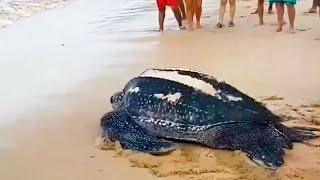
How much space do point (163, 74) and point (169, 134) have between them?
1.66 feet

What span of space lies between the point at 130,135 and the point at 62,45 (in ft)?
15.8

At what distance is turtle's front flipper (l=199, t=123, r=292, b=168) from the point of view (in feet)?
12.5

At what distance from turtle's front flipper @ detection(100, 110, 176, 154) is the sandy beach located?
0.08m

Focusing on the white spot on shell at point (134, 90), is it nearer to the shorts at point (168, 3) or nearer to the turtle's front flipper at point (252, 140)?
the turtle's front flipper at point (252, 140)

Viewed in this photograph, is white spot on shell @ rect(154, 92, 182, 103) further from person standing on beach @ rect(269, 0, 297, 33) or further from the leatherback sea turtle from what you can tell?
person standing on beach @ rect(269, 0, 297, 33)

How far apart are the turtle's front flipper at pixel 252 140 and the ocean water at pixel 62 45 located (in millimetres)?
2111

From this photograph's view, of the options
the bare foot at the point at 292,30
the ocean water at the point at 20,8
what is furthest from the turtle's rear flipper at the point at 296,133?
the ocean water at the point at 20,8

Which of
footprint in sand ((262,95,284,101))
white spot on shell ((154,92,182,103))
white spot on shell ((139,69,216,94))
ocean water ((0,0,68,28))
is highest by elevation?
white spot on shell ((139,69,216,94))

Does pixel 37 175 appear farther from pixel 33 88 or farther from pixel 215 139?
pixel 33 88

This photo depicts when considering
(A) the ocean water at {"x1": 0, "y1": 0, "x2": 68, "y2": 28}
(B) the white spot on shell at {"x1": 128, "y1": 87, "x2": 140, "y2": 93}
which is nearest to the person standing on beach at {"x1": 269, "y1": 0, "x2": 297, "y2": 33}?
(B) the white spot on shell at {"x1": 128, "y1": 87, "x2": 140, "y2": 93}

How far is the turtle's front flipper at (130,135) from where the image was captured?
4164 millimetres

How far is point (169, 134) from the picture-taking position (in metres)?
4.23

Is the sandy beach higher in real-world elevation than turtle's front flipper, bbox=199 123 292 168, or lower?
lower

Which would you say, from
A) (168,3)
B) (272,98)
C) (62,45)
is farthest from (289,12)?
(272,98)
